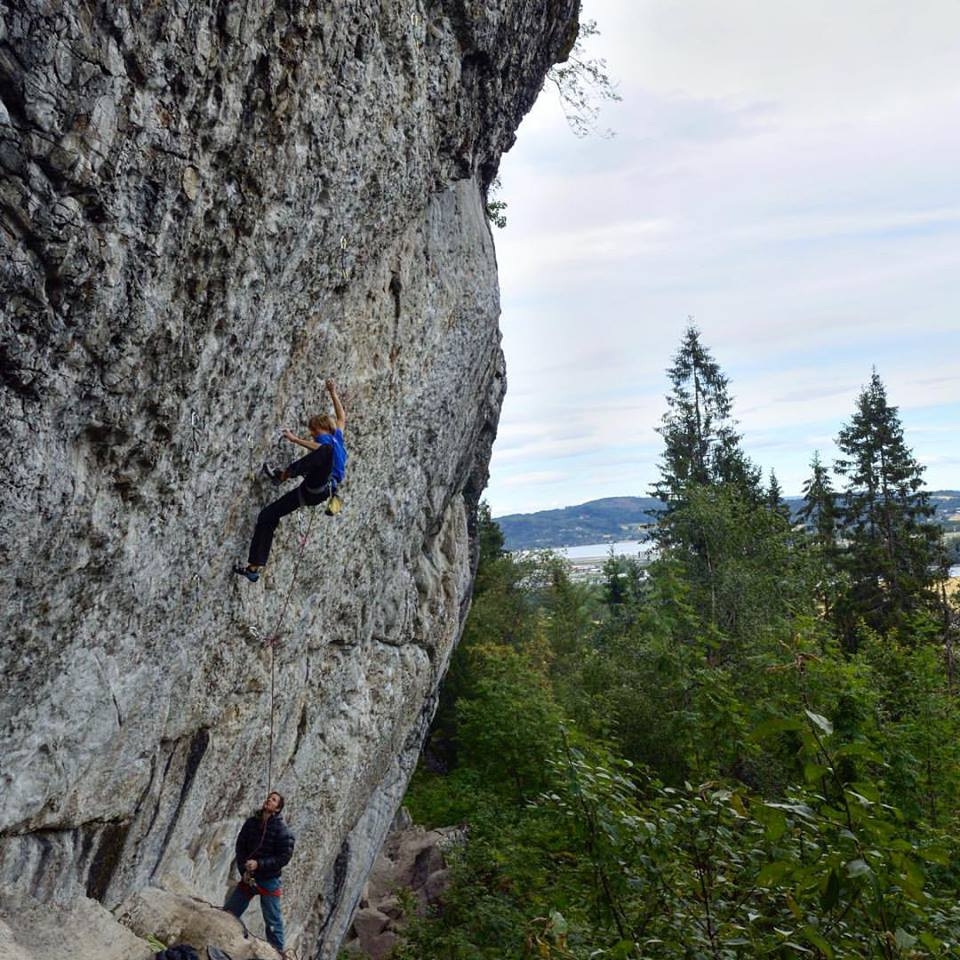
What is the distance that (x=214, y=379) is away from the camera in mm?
6395

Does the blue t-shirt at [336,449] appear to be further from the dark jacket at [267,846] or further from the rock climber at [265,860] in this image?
the dark jacket at [267,846]

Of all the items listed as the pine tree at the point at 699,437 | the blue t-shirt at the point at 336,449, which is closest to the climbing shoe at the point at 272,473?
the blue t-shirt at the point at 336,449

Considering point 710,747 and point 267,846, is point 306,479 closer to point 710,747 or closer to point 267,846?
point 267,846

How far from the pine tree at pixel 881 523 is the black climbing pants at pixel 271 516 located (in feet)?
104

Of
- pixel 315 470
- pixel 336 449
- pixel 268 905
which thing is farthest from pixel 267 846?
pixel 336 449

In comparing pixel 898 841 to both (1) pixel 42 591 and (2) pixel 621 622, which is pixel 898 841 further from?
(2) pixel 621 622

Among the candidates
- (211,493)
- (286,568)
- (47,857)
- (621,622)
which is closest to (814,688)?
(286,568)

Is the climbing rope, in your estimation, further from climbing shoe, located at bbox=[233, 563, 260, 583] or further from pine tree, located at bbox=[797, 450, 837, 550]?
pine tree, located at bbox=[797, 450, 837, 550]

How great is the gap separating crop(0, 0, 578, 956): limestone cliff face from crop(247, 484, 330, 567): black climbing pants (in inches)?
7.3

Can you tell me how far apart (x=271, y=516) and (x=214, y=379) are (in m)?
1.87

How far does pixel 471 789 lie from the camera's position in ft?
75.3

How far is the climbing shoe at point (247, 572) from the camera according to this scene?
7820 mm

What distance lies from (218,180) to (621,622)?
32.1 m

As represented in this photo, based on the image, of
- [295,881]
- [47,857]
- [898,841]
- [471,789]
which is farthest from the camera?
[471,789]
